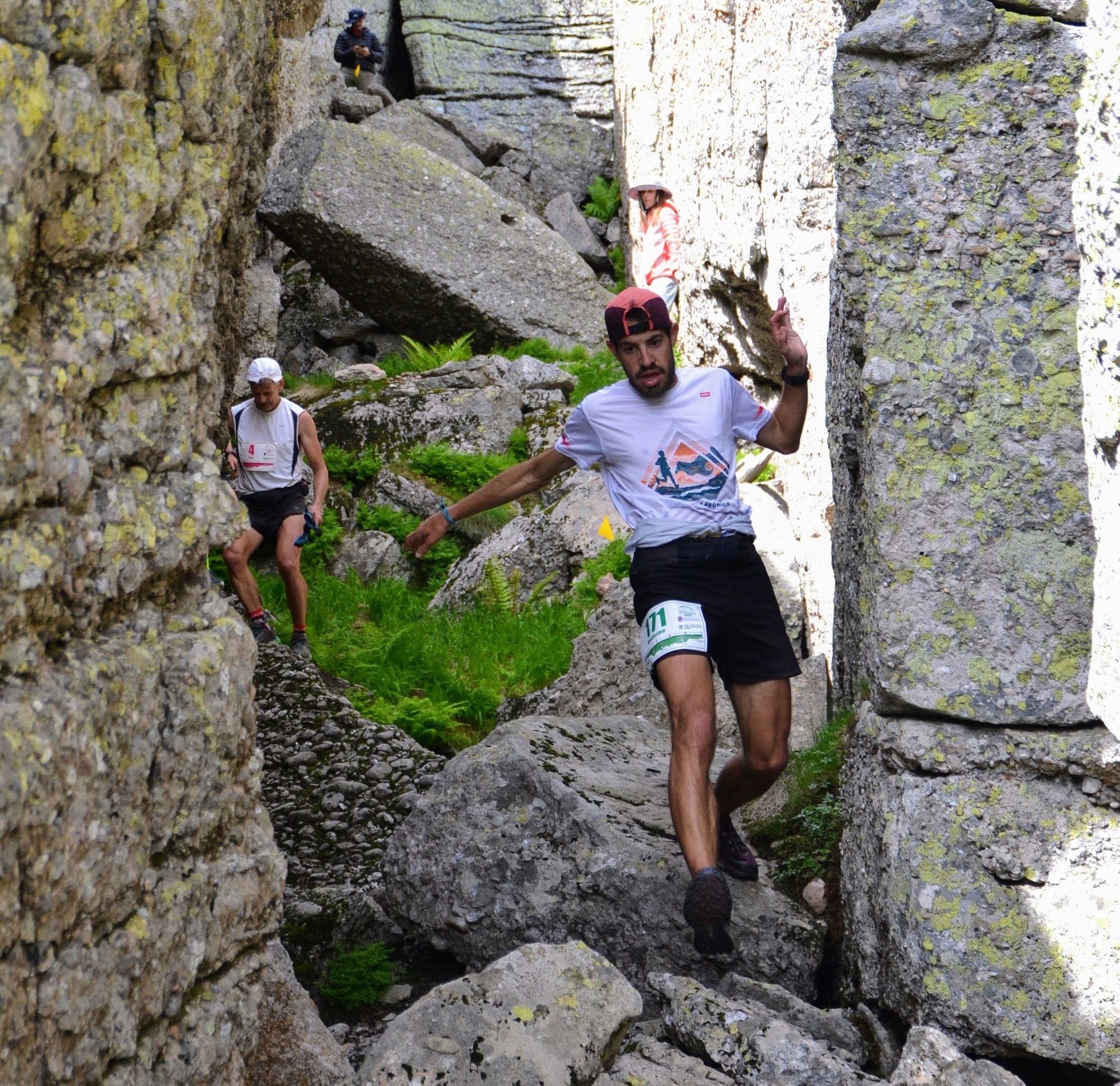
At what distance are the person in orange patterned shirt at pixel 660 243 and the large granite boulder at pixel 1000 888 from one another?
7.95m

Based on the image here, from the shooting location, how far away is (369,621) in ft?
31.7

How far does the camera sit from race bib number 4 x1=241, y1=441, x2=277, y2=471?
9109 millimetres

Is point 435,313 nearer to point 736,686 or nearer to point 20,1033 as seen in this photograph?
point 736,686

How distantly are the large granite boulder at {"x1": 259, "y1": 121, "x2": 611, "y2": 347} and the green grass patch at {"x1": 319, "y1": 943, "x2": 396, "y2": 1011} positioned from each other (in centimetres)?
1094

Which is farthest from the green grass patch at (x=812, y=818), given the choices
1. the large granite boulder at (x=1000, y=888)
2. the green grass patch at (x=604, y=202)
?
the green grass patch at (x=604, y=202)

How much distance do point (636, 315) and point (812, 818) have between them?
207cm

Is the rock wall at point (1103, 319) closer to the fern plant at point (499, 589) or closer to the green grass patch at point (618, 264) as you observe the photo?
the fern plant at point (499, 589)

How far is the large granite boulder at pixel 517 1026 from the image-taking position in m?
3.24

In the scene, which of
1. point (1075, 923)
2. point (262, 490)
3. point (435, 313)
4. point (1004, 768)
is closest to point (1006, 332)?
point (1004, 768)

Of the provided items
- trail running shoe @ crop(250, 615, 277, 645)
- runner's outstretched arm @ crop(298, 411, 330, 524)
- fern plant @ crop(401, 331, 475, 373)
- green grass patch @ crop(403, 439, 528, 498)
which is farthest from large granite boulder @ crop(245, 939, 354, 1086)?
fern plant @ crop(401, 331, 475, 373)

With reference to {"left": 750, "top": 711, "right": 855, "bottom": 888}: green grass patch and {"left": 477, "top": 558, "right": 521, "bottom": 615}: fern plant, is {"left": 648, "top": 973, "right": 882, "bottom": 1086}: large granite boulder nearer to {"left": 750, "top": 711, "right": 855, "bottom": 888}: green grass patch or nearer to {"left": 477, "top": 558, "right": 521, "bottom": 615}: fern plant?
{"left": 750, "top": 711, "right": 855, "bottom": 888}: green grass patch

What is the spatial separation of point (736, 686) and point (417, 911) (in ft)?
4.79

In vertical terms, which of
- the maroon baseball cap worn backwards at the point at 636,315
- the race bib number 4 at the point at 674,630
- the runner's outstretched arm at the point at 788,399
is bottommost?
the race bib number 4 at the point at 674,630

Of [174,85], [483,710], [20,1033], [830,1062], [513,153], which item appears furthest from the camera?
[513,153]
